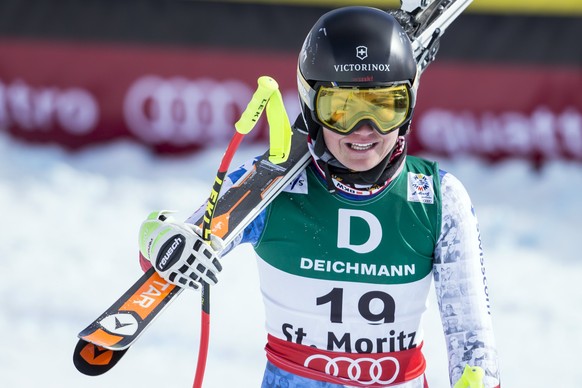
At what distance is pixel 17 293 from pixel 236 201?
2922mm

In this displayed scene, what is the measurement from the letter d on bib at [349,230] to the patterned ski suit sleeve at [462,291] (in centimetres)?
17

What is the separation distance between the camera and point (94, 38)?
7152 millimetres

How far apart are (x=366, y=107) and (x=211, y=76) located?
4.50 metres

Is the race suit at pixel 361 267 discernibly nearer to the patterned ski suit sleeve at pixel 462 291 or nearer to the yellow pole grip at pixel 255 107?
the patterned ski suit sleeve at pixel 462 291

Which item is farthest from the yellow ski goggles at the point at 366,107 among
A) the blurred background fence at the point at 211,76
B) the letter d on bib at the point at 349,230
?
the blurred background fence at the point at 211,76

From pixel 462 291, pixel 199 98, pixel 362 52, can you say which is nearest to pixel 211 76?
pixel 199 98

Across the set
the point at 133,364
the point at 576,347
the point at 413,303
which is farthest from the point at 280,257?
the point at 576,347

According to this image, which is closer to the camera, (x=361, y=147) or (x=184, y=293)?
(x=361, y=147)

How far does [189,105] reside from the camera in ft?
23.3

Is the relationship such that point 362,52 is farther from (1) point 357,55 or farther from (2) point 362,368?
(2) point 362,368

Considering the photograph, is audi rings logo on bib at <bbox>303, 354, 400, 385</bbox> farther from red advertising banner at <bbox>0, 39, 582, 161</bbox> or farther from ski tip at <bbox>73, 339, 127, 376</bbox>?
red advertising banner at <bbox>0, 39, 582, 161</bbox>

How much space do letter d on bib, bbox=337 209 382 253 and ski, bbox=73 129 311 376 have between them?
0.61ft

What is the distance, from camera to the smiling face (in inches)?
109

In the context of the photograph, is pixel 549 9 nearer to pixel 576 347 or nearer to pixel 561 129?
pixel 561 129
